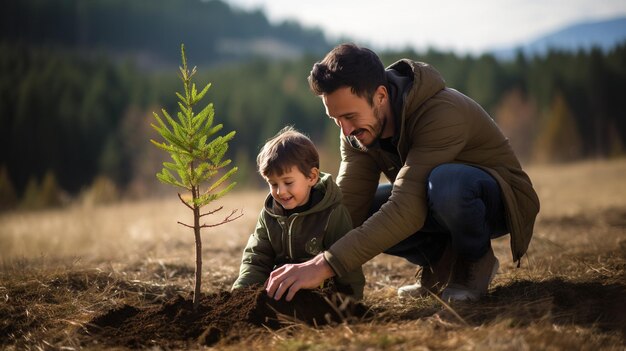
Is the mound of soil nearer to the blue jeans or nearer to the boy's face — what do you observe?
the boy's face

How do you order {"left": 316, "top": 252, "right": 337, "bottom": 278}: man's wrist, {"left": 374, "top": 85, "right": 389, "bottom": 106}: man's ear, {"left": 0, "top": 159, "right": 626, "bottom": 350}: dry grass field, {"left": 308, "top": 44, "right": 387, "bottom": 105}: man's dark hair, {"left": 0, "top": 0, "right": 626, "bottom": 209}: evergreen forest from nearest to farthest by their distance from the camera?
{"left": 0, "top": 159, "right": 626, "bottom": 350}: dry grass field, {"left": 316, "top": 252, "right": 337, "bottom": 278}: man's wrist, {"left": 308, "top": 44, "right": 387, "bottom": 105}: man's dark hair, {"left": 374, "top": 85, "right": 389, "bottom": 106}: man's ear, {"left": 0, "top": 0, "right": 626, "bottom": 209}: evergreen forest

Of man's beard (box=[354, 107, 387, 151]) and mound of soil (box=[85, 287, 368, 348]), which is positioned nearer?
mound of soil (box=[85, 287, 368, 348])

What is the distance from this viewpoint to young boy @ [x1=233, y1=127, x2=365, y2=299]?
350 cm

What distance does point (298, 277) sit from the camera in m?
3.08

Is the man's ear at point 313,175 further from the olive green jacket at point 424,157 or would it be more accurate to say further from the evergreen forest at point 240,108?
the evergreen forest at point 240,108

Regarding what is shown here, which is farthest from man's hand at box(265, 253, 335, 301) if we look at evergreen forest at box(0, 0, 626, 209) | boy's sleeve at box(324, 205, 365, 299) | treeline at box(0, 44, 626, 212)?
treeline at box(0, 44, 626, 212)

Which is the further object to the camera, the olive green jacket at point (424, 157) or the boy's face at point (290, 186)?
the boy's face at point (290, 186)

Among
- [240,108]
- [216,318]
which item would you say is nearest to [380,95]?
[216,318]

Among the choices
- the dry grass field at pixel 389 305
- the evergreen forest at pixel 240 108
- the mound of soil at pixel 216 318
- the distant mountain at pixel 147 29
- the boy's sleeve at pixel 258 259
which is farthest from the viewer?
the distant mountain at pixel 147 29

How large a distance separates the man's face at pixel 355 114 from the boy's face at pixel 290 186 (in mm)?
358

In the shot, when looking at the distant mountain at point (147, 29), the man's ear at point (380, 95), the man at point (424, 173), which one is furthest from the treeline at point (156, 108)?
the man's ear at point (380, 95)

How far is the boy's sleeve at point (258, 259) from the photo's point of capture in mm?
3686

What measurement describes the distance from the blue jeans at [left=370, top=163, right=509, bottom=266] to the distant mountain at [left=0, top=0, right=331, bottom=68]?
320 feet

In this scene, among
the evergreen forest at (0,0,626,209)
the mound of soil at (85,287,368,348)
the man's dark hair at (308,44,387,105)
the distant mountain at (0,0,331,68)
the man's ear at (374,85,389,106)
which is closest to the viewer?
the mound of soil at (85,287,368,348)
